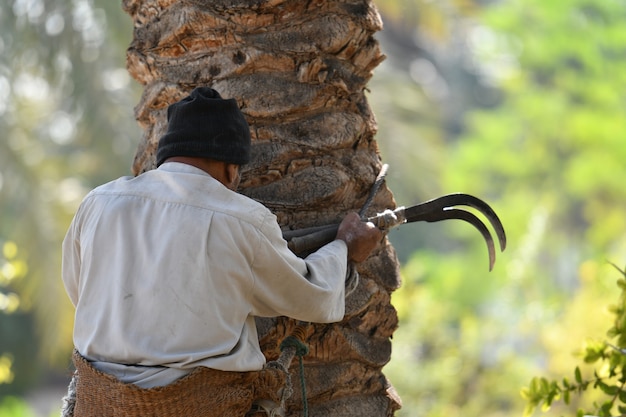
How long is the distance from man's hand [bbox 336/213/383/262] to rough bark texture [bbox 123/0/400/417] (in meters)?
0.15

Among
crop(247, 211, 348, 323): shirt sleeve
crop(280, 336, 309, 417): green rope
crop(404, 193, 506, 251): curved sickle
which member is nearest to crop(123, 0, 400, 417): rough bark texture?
crop(280, 336, 309, 417): green rope

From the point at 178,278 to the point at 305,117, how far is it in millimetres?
904

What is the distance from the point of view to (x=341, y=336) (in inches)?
132

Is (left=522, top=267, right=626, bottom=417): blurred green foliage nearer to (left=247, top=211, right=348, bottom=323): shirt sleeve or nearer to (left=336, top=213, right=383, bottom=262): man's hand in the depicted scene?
(left=336, top=213, right=383, bottom=262): man's hand

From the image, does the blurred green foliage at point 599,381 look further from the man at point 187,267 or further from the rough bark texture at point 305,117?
the man at point 187,267

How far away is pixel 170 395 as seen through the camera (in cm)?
276

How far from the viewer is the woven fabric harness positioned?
276 cm

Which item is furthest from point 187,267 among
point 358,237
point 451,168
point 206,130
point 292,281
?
point 451,168

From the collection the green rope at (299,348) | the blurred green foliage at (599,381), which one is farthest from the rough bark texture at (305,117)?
the blurred green foliage at (599,381)

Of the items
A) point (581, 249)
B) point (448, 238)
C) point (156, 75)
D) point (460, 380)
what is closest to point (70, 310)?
point (460, 380)

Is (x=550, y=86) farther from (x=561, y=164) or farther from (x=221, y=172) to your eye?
(x=221, y=172)

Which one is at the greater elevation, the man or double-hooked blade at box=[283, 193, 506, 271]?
double-hooked blade at box=[283, 193, 506, 271]

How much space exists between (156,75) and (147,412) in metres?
1.30

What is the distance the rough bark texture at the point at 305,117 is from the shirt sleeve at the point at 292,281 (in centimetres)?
31
